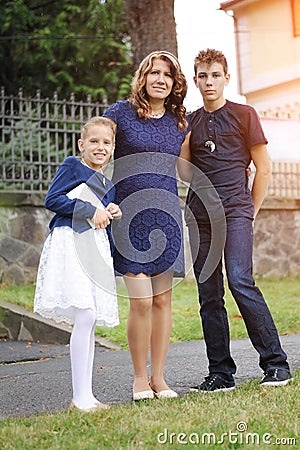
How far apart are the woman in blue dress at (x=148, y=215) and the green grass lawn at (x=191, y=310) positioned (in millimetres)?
1809

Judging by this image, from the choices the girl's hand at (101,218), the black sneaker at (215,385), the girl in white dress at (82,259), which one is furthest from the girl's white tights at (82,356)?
the black sneaker at (215,385)

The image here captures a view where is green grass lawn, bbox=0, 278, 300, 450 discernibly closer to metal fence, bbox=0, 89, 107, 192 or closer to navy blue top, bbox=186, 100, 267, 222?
navy blue top, bbox=186, 100, 267, 222

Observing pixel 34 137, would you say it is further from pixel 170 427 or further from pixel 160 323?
pixel 170 427

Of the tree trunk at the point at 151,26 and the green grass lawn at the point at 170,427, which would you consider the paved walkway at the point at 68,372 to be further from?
the tree trunk at the point at 151,26

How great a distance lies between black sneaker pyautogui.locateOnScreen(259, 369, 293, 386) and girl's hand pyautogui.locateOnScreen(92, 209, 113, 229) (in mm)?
1285

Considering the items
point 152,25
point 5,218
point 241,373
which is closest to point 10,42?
point 152,25

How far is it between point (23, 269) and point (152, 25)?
12.3 feet

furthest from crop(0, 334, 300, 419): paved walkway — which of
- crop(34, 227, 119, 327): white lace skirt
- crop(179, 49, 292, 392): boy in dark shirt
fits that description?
crop(34, 227, 119, 327): white lace skirt

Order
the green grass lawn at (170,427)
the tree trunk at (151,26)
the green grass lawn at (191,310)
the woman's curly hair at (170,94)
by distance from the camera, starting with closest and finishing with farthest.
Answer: the green grass lawn at (170,427) → the woman's curly hair at (170,94) → the green grass lawn at (191,310) → the tree trunk at (151,26)

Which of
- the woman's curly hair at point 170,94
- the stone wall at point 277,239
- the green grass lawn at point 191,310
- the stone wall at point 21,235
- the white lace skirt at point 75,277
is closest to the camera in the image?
the white lace skirt at point 75,277

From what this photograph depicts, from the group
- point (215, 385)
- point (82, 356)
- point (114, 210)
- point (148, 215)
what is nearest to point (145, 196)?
point (148, 215)

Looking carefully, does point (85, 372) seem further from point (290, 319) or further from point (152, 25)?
point (152, 25)

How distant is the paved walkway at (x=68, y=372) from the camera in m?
4.43

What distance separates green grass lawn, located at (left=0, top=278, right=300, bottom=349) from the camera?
284 inches
